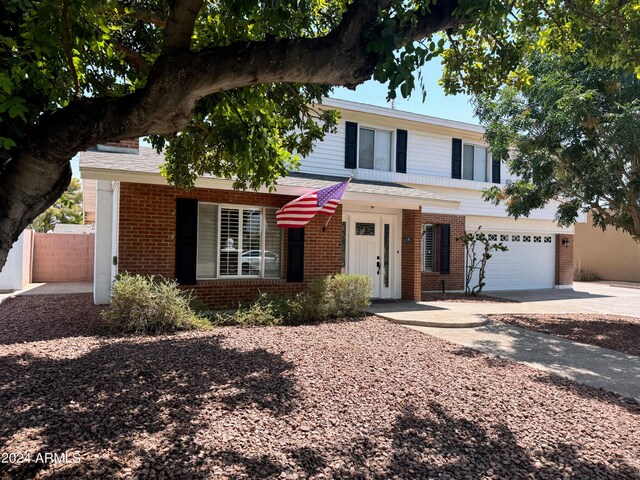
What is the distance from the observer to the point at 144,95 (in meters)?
3.18

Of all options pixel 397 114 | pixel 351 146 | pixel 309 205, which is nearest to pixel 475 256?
pixel 397 114

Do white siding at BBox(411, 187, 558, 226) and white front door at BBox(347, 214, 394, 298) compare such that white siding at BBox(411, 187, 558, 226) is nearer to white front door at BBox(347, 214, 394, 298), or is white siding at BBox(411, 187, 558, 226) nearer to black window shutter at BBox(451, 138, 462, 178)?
black window shutter at BBox(451, 138, 462, 178)

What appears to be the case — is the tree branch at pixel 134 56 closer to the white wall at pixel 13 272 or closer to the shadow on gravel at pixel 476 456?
the shadow on gravel at pixel 476 456

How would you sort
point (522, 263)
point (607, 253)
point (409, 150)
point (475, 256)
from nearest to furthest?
point (409, 150) → point (475, 256) → point (522, 263) → point (607, 253)

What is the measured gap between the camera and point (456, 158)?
15734 mm

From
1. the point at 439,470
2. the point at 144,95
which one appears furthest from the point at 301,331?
the point at 144,95

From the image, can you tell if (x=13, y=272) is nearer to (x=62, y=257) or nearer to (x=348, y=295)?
(x=62, y=257)

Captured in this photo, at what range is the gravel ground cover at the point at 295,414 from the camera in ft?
10.5

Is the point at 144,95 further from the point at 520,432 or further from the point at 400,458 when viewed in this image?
the point at 520,432

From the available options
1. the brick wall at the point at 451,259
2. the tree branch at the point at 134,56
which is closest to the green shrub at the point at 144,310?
the tree branch at the point at 134,56

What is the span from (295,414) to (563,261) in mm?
18020

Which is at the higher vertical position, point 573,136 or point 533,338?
point 573,136

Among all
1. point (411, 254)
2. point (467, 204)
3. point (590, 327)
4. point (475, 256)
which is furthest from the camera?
point (475, 256)

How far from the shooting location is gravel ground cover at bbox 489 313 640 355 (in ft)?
26.2
